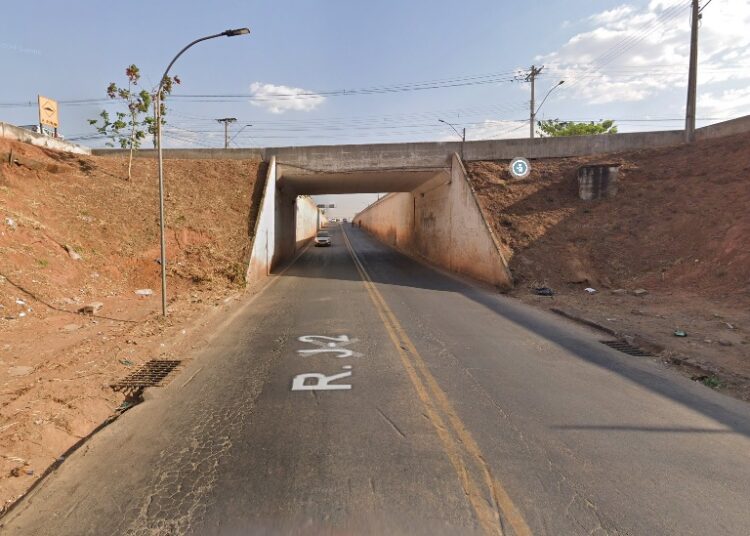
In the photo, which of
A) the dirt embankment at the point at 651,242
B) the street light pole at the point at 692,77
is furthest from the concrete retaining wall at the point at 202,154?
the street light pole at the point at 692,77

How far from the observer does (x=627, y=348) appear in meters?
7.97

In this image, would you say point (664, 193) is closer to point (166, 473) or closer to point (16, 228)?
point (166, 473)

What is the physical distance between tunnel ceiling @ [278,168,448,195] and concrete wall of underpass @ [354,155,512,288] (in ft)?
3.11

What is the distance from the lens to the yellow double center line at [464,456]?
3.04 meters

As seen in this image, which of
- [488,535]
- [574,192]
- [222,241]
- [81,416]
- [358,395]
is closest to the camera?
[488,535]

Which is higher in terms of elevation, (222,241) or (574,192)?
(574,192)

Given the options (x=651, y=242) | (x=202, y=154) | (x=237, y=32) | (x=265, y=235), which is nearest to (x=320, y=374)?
(x=237, y=32)

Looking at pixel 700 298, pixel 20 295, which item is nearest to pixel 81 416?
pixel 20 295

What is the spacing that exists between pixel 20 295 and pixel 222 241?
8.12 meters

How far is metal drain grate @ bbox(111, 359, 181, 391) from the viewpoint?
585 centimetres

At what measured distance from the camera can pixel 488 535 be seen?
2877 millimetres

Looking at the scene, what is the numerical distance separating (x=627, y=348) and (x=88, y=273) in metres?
14.3

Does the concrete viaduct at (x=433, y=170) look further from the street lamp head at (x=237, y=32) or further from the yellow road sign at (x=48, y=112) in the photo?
the street lamp head at (x=237, y=32)

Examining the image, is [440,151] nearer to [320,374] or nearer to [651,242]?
[651,242]
